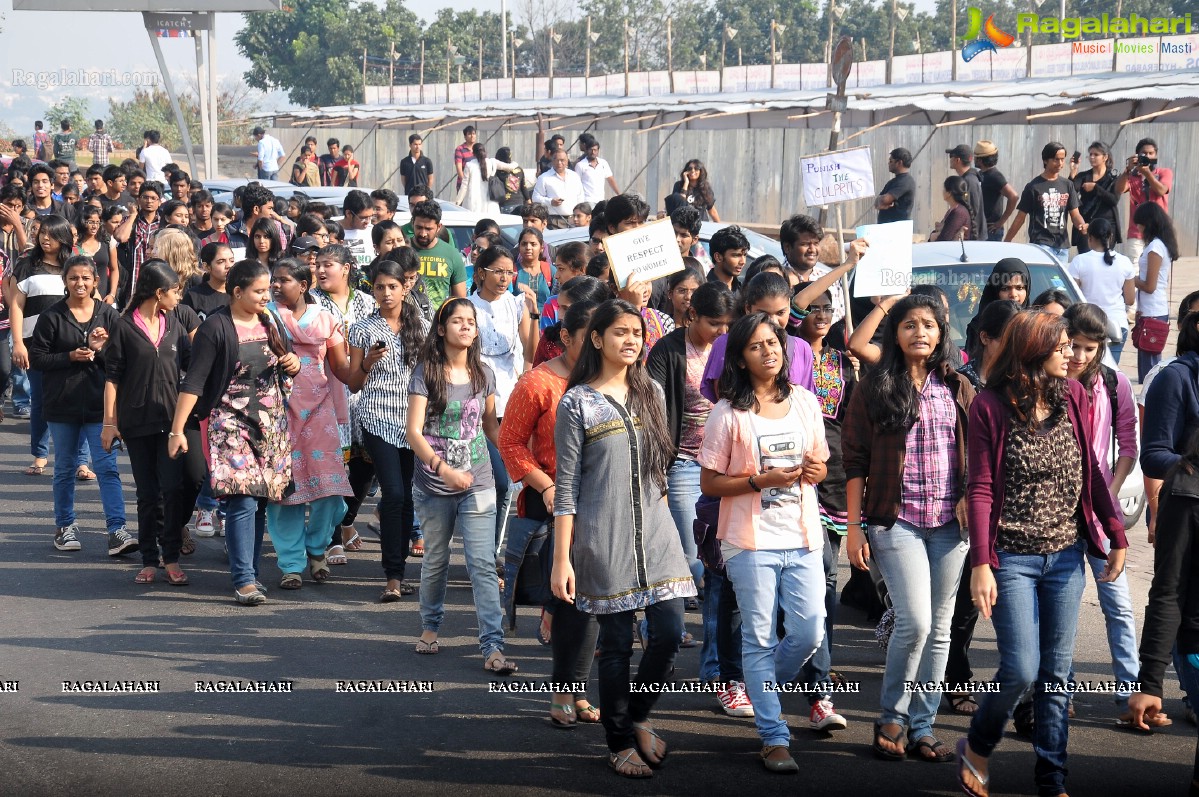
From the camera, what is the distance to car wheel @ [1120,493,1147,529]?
9023 millimetres

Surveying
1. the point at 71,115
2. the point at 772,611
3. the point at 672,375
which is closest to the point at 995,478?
the point at 772,611

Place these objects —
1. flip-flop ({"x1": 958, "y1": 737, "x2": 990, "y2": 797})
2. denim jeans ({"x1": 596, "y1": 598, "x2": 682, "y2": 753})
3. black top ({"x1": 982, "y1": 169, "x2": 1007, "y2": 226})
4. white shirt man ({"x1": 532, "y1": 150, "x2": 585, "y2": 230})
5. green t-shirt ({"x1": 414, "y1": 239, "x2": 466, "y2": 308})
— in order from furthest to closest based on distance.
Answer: white shirt man ({"x1": 532, "y1": 150, "x2": 585, "y2": 230}) < black top ({"x1": 982, "y1": 169, "x2": 1007, "y2": 226}) < green t-shirt ({"x1": 414, "y1": 239, "x2": 466, "y2": 308}) < denim jeans ({"x1": 596, "y1": 598, "x2": 682, "y2": 753}) < flip-flop ({"x1": 958, "y1": 737, "x2": 990, "y2": 797})

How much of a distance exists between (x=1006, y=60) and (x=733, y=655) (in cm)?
3117

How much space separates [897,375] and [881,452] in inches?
11.9

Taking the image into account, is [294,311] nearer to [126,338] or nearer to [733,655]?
[126,338]

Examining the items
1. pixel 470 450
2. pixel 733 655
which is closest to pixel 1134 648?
pixel 733 655

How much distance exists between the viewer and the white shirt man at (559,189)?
1880 cm

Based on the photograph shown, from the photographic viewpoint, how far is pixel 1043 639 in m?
5.14

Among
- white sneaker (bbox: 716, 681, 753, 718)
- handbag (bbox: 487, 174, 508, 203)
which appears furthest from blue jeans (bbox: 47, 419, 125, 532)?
handbag (bbox: 487, 174, 508, 203)

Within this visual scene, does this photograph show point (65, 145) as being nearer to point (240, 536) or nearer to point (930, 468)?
point (240, 536)

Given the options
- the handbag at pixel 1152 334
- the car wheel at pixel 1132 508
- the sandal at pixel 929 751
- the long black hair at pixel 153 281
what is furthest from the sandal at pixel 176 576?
the handbag at pixel 1152 334

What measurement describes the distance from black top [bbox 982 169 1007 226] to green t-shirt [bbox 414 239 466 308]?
22.3ft

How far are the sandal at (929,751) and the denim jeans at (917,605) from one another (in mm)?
31

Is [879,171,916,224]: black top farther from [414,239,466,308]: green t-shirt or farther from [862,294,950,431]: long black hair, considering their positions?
[862,294,950,431]: long black hair
